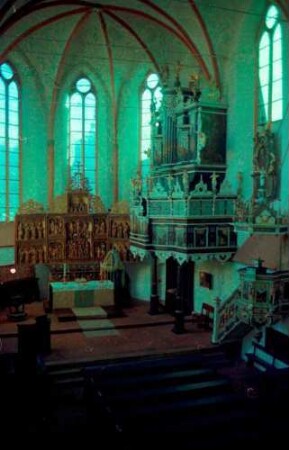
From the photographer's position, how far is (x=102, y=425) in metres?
10.4

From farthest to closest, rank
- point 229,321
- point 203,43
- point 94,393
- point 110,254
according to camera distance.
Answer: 1. point 110,254
2. point 203,43
3. point 229,321
4. point 94,393

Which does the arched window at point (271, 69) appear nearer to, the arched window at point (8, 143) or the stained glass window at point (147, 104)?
the stained glass window at point (147, 104)

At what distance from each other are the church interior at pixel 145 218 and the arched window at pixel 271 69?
7 cm

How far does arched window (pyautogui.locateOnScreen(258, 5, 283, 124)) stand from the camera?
16250mm

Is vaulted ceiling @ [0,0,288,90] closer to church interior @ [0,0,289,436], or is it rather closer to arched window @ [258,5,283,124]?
church interior @ [0,0,289,436]

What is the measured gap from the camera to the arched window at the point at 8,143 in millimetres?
22125

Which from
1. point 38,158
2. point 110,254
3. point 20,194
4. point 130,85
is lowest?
point 110,254

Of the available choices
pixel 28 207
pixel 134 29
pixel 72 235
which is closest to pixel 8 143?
pixel 28 207

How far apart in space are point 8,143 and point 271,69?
1216 centimetres

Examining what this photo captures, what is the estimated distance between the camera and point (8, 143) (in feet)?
73.4

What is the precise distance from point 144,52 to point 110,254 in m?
9.71

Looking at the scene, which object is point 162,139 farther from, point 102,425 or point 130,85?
point 102,425

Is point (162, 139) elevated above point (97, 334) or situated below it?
above

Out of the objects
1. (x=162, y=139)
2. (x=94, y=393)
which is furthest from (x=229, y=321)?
(x=162, y=139)
